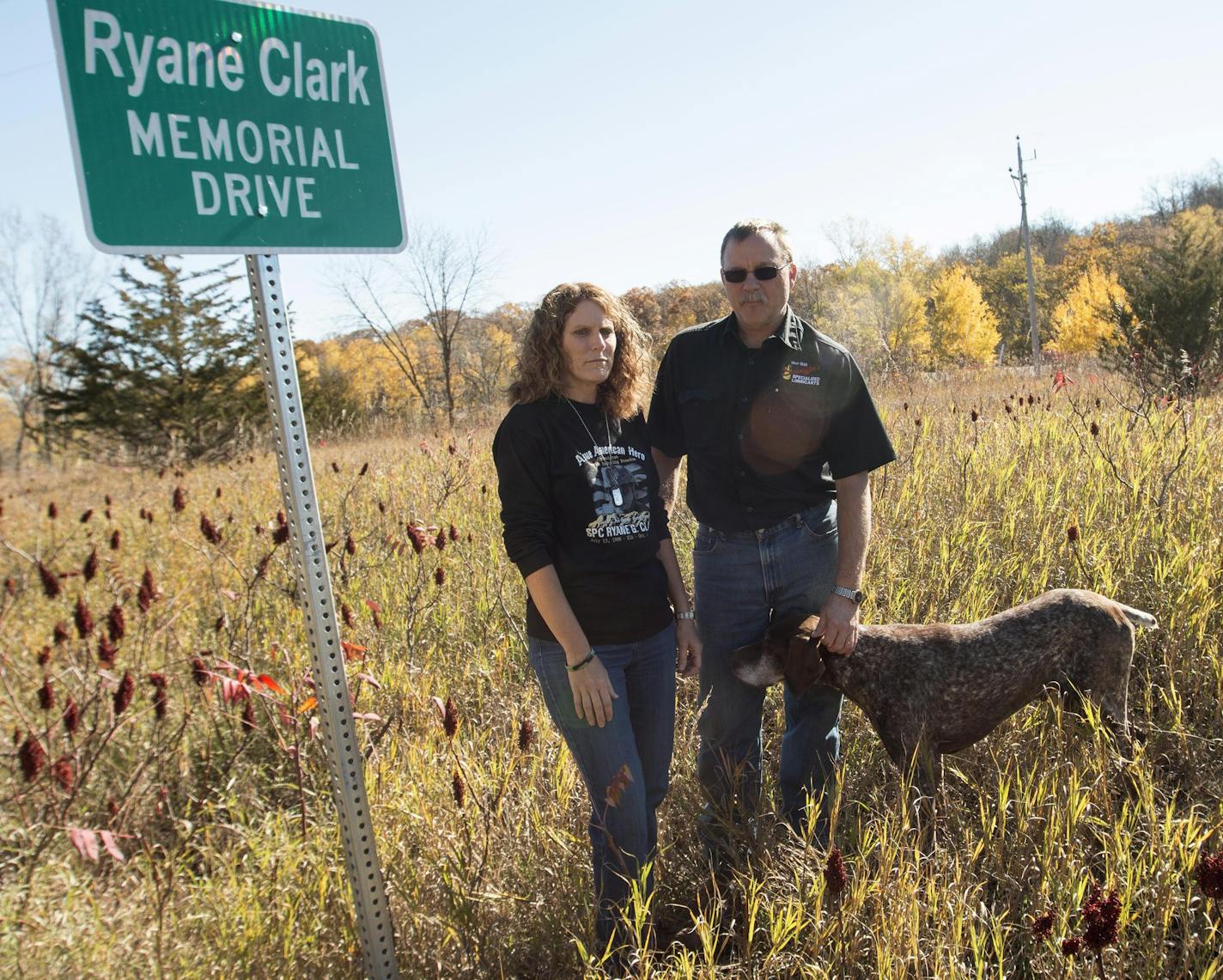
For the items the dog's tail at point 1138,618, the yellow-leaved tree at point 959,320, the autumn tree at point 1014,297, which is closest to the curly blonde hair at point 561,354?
the dog's tail at point 1138,618

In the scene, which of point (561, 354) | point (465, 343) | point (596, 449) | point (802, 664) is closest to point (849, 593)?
point (802, 664)

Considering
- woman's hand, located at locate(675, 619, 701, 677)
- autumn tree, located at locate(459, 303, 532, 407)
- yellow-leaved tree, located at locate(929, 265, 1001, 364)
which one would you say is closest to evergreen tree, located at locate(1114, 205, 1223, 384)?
woman's hand, located at locate(675, 619, 701, 677)

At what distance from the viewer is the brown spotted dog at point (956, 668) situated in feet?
8.71

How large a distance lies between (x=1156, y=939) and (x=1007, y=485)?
3.35m

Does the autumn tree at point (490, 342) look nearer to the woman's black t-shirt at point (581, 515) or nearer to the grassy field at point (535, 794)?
the grassy field at point (535, 794)

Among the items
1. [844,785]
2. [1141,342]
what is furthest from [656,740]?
[1141,342]

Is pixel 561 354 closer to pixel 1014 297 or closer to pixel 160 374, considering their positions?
pixel 160 374

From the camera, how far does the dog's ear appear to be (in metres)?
2.65

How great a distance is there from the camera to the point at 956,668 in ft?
8.71

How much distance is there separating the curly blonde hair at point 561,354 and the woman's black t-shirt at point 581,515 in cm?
6

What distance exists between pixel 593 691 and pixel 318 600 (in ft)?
2.61

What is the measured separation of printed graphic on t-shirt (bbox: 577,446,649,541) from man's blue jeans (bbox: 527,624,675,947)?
338 mm

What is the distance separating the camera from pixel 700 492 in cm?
297

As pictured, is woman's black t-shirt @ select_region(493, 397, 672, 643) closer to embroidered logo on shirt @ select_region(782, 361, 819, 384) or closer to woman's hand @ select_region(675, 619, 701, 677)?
woman's hand @ select_region(675, 619, 701, 677)
